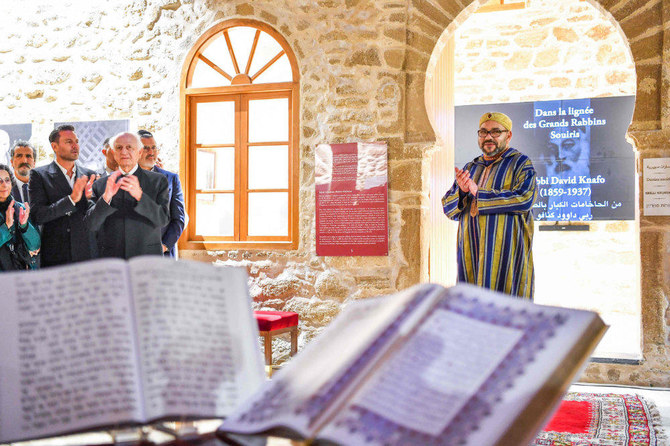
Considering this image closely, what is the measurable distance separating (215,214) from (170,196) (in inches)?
25.1

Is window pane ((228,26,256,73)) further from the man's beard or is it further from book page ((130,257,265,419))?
book page ((130,257,265,419))

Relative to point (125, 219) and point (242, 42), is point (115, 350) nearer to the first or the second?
point (125, 219)

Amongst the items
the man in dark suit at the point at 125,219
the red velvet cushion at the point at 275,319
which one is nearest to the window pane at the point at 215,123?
the man in dark suit at the point at 125,219

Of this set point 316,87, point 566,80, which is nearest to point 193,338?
point 316,87

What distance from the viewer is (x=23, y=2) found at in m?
6.05

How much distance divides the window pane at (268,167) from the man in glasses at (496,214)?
74.3 inches

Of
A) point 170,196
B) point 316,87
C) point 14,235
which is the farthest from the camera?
point 316,87

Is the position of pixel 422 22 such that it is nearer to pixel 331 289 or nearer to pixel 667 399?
pixel 331 289

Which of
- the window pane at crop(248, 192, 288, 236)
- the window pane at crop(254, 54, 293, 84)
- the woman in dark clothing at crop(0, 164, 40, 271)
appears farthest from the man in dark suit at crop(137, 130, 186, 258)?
the window pane at crop(254, 54, 293, 84)

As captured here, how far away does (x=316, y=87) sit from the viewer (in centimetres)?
538

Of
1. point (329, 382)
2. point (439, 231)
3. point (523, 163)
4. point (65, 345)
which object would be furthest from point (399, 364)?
point (439, 231)

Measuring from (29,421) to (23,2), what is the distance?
621 centimetres

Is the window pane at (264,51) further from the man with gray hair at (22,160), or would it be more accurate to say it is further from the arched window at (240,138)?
the man with gray hair at (22,160)

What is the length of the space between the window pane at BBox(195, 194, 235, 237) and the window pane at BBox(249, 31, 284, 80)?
1110 millimetres
